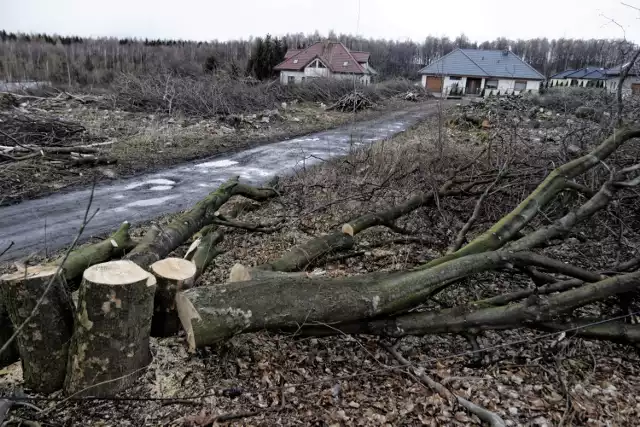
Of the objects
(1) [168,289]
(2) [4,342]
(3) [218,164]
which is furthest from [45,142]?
(1) [168,289]

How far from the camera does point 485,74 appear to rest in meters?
39.1

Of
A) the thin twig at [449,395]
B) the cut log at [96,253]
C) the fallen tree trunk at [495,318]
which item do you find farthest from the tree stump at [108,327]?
the thin twig at [449,395]

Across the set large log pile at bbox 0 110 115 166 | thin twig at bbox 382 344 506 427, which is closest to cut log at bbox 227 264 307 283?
thin twig at bbox 382 344 506 427

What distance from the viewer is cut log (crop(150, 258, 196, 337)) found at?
9.11 ft

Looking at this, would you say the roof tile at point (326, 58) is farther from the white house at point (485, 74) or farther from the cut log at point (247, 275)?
the cut log at point (247, 275)

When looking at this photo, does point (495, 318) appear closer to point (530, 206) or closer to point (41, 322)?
point (530, 206)

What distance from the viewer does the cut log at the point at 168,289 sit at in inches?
109

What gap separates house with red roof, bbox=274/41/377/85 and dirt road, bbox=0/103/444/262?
24.2 m

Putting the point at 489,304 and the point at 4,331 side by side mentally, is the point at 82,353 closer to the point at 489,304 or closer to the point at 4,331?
the point at 4,331

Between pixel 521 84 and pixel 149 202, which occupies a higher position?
pixel 521 84

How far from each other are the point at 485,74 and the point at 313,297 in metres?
41.3

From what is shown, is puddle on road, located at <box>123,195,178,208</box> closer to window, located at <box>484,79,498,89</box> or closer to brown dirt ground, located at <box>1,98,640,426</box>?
brown dirt ground, located at <box>1,98,640,426</box>

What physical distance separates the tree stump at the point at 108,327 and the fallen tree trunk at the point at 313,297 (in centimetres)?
31

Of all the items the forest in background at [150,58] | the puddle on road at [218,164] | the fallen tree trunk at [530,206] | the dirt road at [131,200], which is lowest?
the dirt road at [131,200]
